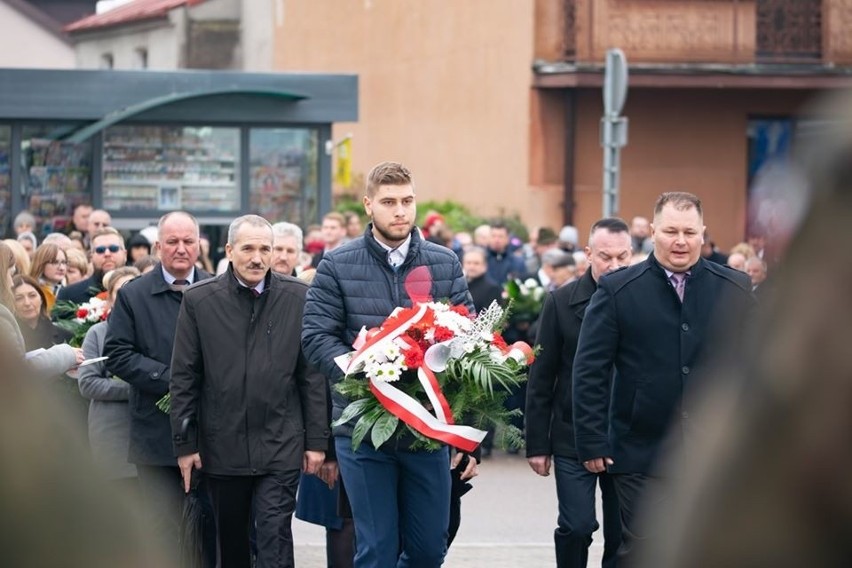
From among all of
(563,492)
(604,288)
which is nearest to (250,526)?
(563,492)

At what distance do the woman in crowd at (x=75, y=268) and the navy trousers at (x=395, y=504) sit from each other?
6114 millimetres

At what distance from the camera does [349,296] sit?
7242 mm

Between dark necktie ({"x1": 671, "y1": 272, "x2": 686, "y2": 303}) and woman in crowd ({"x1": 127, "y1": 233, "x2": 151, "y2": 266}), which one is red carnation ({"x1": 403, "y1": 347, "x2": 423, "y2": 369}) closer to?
dark necktie ({"x1": 671, "y1": 272, "x2": 686, "y2": 303})

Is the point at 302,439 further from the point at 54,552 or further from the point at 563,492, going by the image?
the point at 54,552

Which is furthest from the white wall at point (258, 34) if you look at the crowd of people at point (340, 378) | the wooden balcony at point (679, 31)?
the crowd of people at point (340, 378)

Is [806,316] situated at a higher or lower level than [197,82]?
lower

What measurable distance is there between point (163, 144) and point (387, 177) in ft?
42.2

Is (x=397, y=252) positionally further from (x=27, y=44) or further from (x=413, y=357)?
(x=27, y=44)

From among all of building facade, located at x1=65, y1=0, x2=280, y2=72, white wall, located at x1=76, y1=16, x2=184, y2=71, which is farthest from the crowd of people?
white wall, located at x1=76, y1=16, x2=184, y2=71

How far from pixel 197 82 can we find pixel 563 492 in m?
13.7

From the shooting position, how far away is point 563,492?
26.6ft

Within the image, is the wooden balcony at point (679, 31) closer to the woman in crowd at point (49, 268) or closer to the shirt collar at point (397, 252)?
the woman in crowd at point (49, 268)

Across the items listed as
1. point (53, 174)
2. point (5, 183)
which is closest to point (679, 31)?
point (53, 174)

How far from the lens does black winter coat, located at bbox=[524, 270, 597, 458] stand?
8.21m
